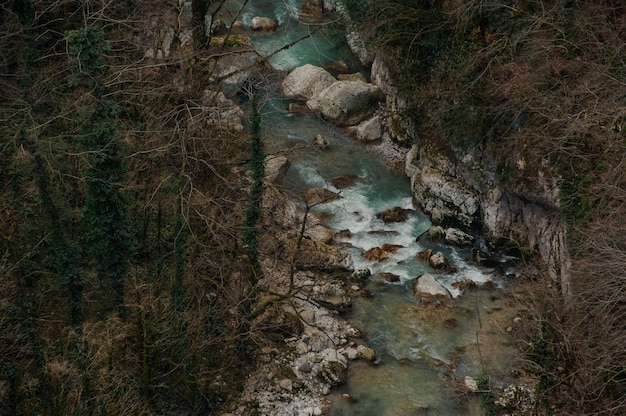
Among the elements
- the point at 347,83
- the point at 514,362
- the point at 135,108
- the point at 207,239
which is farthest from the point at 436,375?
the point at 347,83

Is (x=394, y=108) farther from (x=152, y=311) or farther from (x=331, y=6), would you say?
(x=152, y=311)

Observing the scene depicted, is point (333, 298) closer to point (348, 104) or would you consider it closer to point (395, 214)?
point (395, 214)

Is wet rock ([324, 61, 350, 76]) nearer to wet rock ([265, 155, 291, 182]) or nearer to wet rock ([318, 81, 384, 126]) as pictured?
wet rock ([318, 81, 384, 126])

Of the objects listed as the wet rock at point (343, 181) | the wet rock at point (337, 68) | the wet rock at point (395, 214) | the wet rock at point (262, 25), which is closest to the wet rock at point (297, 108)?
the wet rock at point (337, 68)

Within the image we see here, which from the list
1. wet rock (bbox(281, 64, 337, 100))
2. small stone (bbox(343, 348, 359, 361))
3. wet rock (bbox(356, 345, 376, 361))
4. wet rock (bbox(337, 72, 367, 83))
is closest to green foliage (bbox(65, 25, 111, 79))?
small stone (bbox(343, 348, 359, 361))

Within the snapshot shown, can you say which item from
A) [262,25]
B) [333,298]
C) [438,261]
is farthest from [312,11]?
[333,298]

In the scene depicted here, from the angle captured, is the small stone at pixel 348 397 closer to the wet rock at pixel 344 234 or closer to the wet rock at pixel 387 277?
the wet rock at pixel 387 277
